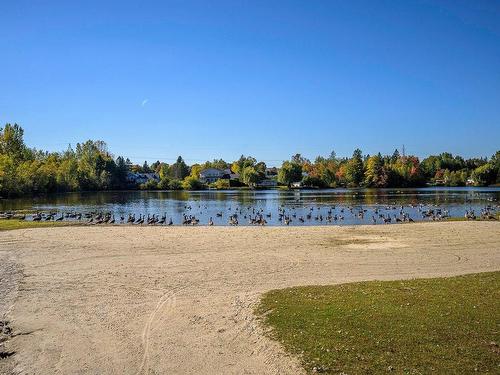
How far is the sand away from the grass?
95 cm

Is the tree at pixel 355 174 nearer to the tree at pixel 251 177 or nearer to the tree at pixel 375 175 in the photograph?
the tree at pixel 375 175

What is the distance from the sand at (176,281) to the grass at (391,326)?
95 cm

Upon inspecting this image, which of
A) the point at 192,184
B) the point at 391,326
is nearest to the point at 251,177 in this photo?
the point at 192,184

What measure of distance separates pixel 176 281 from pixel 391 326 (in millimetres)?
11736

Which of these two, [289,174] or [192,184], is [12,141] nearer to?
[192,184]

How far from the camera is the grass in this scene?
36.6ft

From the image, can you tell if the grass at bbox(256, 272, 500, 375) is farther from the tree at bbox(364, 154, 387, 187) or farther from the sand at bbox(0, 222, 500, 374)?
the tree at bbox(364, 154, 387, 187)

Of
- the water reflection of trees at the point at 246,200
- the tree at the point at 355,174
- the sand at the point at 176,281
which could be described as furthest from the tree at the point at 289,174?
the sand at the point at 176,281

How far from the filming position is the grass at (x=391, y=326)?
11.2m

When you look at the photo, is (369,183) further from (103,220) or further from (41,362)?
(41,362)

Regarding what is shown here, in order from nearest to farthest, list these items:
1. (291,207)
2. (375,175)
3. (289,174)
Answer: (291,207) < (375,175) < (289,174)

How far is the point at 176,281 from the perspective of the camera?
2194 cm

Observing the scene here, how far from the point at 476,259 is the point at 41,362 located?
23679 mm

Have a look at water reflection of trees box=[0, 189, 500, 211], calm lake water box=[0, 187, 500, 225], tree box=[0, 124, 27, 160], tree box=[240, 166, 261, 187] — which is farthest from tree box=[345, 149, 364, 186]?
tree box=[0, 124, 27, 160]
